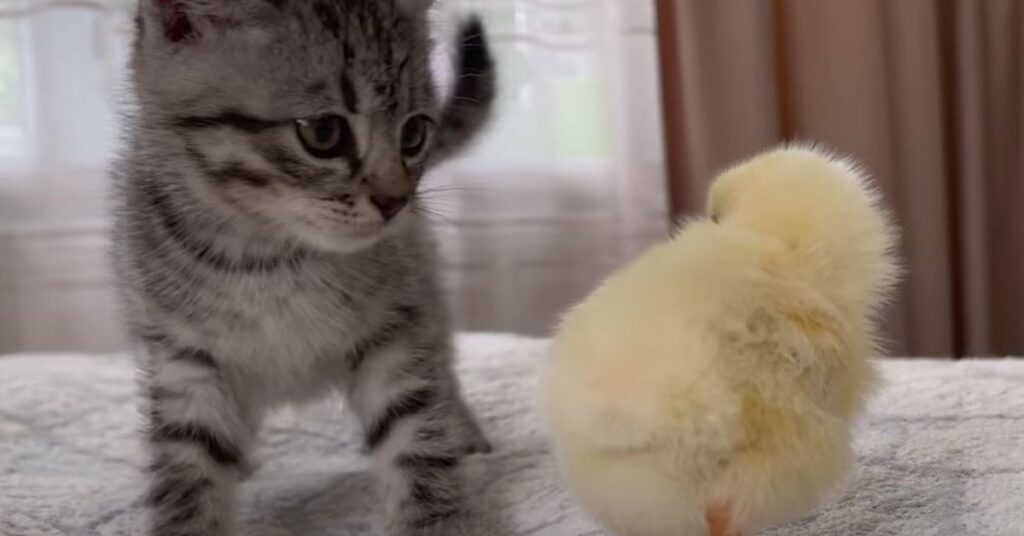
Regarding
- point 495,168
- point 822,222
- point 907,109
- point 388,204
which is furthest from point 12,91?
point 822,222

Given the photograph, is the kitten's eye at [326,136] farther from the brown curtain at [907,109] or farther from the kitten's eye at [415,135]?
the brown curtain at [907,109]

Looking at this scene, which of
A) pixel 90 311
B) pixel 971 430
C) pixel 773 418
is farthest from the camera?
pixel 90 311

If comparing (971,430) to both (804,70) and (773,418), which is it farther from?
(804,70)

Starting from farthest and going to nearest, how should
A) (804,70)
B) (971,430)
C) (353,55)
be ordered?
(804,70) → (971,430) → (353,55)

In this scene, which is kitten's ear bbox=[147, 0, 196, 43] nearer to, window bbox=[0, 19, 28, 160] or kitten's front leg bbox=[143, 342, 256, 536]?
kitten's front leg bbox=[143, 342, 256, 536]

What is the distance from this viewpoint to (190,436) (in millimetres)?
850

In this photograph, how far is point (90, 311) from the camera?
5.37ft

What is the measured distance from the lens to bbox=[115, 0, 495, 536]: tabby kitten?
2.49ft

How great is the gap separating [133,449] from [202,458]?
0.24 metres

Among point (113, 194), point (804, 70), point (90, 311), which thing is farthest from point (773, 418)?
point (90, 311)

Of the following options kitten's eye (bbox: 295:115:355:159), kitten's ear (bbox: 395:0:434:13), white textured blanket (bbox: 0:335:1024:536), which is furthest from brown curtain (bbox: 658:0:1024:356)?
kitten's eye (bbox: 295:115:355:159)

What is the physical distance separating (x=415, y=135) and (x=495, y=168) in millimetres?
802

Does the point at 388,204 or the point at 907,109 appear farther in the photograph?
the point at 907,109

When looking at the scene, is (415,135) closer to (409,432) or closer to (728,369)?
(409,432)
